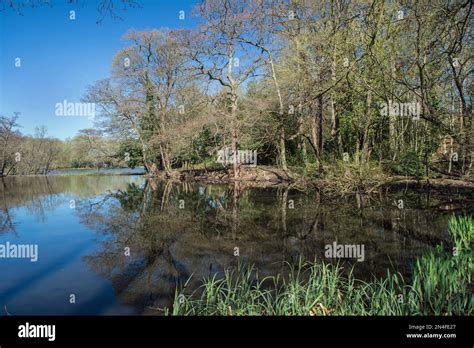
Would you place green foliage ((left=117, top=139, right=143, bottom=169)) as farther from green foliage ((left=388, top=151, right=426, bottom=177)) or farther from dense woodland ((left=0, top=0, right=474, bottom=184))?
green foliage ((left=388, top=151, right=426, bottom=177))

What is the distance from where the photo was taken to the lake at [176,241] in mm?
3866

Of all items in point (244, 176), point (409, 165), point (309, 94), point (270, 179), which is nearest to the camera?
point (309, 94)

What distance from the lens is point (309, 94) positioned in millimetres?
10984

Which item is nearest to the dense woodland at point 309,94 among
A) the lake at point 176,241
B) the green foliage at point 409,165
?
the green foliage at point 409,165

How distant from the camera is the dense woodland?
741 cm

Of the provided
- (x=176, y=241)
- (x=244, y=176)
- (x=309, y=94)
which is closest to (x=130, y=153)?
(x=244, y=176)

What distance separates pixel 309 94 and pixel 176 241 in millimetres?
7336

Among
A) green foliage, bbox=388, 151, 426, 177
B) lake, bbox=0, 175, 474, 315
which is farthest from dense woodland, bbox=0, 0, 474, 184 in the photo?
lake, bbox=0, 175, 474, 315

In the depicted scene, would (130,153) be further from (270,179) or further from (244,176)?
(270,179)

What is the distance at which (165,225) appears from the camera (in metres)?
7.80

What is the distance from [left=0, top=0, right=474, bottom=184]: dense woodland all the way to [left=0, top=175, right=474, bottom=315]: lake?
8.04 ft

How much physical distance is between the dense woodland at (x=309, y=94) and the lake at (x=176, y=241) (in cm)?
245

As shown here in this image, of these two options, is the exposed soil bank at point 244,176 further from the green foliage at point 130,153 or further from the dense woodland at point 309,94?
the green foliage at point 130,153
